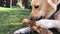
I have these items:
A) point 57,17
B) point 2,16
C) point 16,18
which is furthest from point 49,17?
point 2,16

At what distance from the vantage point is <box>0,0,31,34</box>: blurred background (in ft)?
5.63

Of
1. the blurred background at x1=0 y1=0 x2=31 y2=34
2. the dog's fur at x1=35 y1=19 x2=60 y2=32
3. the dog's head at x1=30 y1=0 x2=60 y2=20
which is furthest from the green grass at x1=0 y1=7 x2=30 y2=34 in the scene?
the dog's fur at x1=35 y1=19 x2=60 y2=32

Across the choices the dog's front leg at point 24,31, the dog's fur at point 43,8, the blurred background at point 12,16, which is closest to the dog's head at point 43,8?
the dog's fur at point 43,8

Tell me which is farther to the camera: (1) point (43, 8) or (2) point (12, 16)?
(2) point (12, 16)

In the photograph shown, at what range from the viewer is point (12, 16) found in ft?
7.27

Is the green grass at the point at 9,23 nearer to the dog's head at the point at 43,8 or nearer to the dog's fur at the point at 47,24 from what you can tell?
the dog's head at the point at 43,8

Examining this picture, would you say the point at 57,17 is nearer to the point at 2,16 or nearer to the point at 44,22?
the point at 44,22

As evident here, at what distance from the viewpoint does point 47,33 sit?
1.30 meters

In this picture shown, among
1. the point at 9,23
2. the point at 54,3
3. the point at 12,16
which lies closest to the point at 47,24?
the point at 54,3

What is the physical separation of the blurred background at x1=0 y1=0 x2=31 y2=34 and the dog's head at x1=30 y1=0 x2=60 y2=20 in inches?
9.3

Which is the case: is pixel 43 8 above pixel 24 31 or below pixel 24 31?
above

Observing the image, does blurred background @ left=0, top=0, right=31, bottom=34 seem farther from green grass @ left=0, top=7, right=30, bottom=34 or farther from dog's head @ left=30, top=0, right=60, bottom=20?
dog's head @ left=30, top=0, right=60, bottom=20

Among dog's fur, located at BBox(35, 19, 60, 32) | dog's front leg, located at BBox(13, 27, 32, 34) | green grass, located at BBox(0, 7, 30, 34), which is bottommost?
green grass, located at BBox(0, 7, 30, 34)

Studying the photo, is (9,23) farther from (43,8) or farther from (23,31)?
(43,8)
